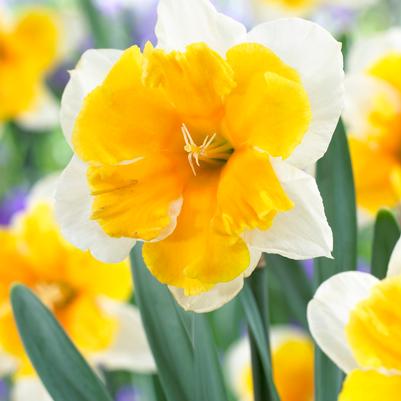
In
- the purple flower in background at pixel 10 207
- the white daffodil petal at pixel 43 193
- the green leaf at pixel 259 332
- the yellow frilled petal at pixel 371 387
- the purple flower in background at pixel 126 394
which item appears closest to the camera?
the yellow frilled petal at pixel 371 387

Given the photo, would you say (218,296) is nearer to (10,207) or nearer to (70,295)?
(70,295)

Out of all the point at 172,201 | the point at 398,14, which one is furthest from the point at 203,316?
the point at 398,14

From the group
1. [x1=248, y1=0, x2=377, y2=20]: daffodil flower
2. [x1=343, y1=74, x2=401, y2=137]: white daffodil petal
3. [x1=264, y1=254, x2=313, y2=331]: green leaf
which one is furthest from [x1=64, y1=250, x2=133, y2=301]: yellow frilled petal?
[x1=248, y1=0, x2=377, y2=20]: daffodil flower

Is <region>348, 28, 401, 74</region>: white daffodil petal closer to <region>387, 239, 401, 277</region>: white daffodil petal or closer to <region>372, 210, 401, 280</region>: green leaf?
<region>372, 210, 401, 280</region>: green leaf

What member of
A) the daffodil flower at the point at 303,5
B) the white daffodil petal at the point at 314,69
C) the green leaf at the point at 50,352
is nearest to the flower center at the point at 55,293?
the green leaf at the point at 50,352

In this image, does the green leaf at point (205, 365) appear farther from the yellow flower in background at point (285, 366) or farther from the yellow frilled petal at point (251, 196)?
the yellow flower in background at point (285, 366)

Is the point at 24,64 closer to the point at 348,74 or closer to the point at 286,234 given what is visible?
the point at 348,74
